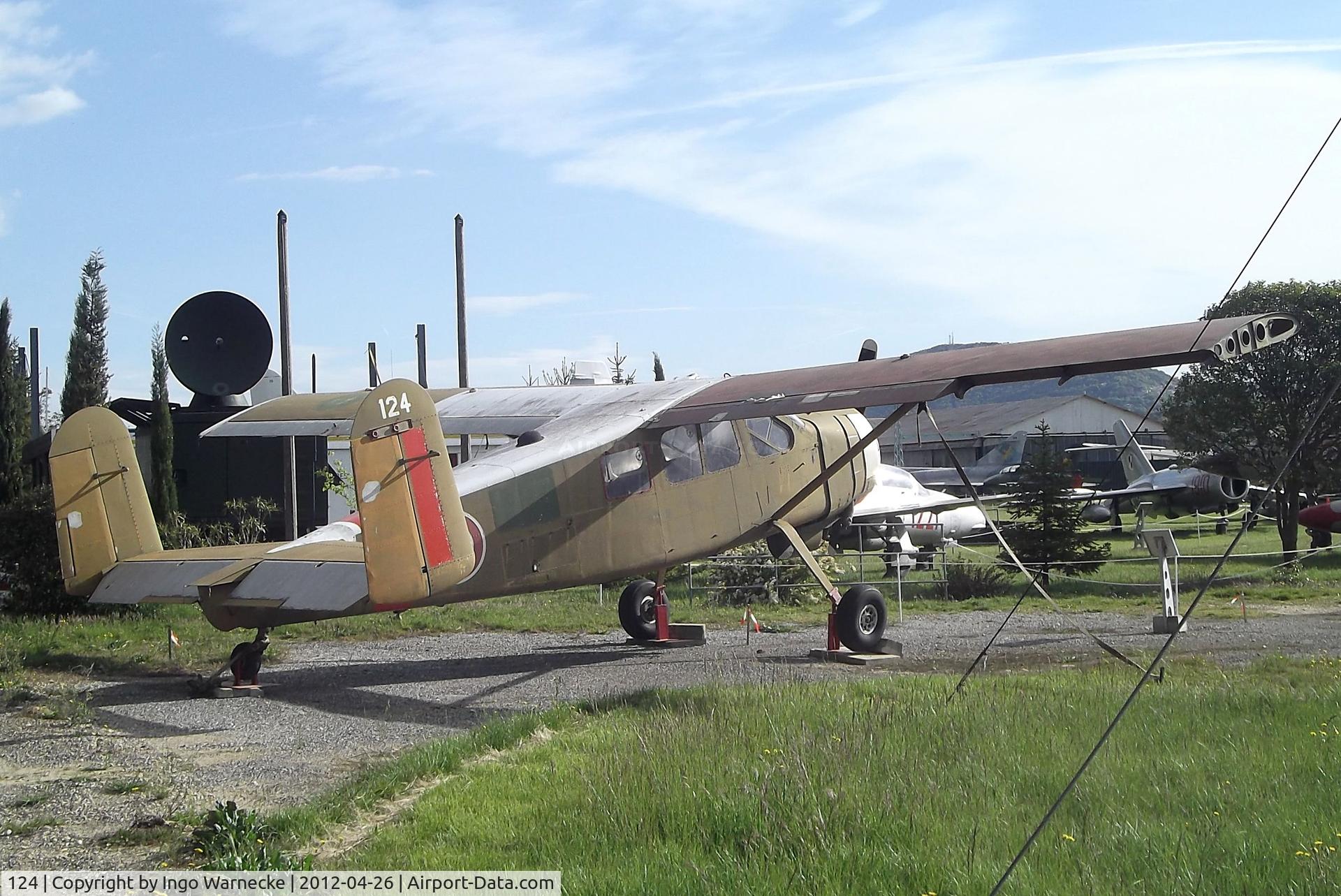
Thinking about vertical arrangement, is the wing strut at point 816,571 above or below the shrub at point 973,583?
above

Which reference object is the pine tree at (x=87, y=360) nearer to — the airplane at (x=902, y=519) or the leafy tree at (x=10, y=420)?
the leafy tree at (x=10, y=420)

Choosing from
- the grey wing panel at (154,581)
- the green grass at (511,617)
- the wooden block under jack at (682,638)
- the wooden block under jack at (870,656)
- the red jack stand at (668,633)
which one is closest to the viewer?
the grey wing panel at (154,581)

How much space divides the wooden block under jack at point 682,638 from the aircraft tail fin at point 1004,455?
157 ft

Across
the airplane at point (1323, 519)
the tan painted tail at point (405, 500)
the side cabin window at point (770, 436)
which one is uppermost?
the side cabin window at point (770, 436)

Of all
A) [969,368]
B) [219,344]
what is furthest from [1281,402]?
[219,344]

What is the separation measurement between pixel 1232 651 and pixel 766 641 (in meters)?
5.71

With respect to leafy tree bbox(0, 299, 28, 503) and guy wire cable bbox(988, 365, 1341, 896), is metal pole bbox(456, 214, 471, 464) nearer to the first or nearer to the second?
leafy tree bbox(0, 299, 28, 503)

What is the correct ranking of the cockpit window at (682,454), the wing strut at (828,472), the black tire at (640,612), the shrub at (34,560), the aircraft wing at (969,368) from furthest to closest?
the shrub at (34,560) < the black tire at (640,612) < the cockpit window at (682,454) < the wing strut at (828,472) < the aircraft wing at (969,368)

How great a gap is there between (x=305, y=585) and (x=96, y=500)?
10.5 ft

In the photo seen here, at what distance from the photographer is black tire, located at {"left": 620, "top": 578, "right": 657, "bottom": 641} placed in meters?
15.9

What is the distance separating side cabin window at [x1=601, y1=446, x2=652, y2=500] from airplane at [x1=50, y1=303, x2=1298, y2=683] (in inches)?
0.9

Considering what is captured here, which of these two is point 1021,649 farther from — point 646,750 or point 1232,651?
point 646,750

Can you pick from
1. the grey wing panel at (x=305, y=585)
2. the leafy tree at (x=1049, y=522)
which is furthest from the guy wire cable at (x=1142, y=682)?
the leafy tree at (x=1049, y=522)

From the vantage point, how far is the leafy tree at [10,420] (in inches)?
1034
